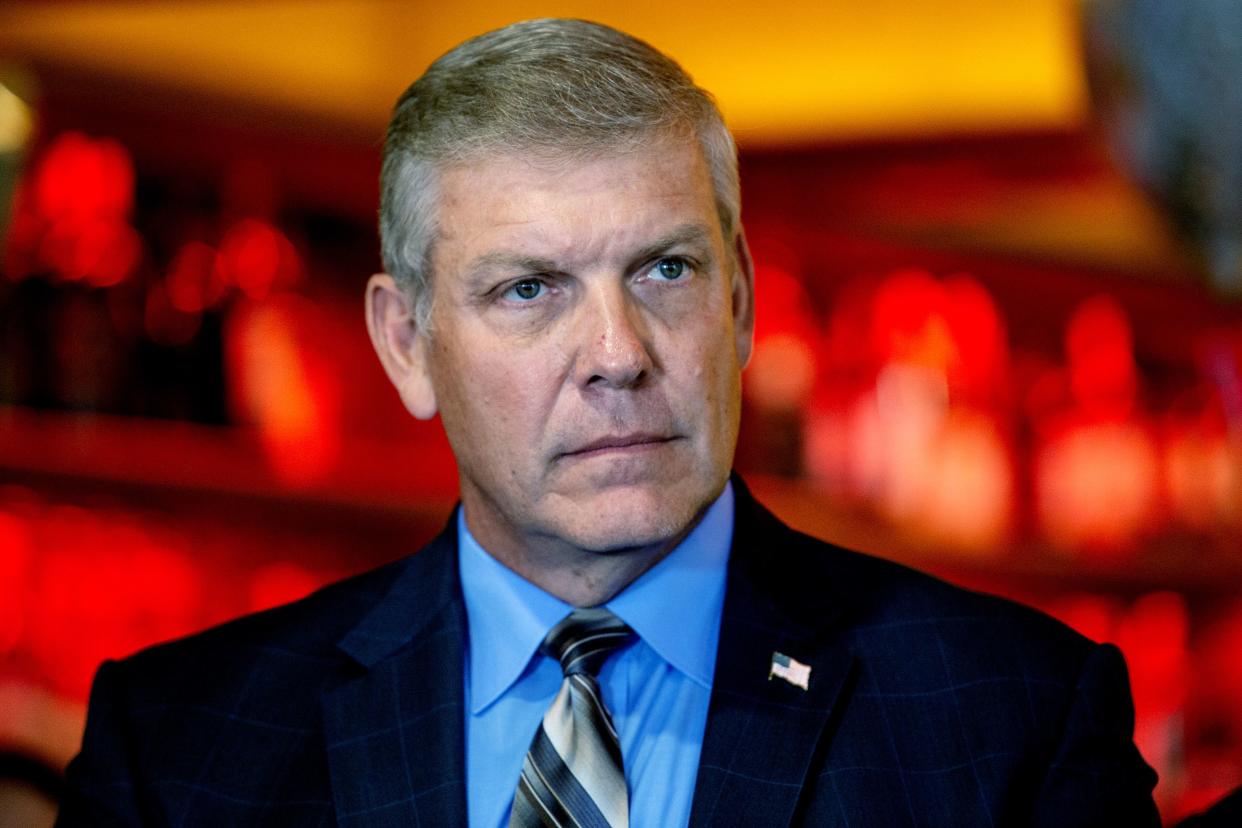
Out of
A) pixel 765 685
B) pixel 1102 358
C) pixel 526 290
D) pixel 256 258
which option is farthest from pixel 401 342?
pixel 1102 358

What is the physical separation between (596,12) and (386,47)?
1.09 ft

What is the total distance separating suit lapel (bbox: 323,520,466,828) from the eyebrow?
0.91 ft

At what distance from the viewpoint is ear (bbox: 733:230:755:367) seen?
1.43 metres

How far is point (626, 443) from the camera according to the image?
1276 mm

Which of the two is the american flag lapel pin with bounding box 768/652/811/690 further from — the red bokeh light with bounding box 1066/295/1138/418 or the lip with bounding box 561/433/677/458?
the red bokeh light with bounding box 1066/295/1138/418

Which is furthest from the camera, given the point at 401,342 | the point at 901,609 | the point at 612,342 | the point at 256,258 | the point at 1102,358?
the point at 1102,358

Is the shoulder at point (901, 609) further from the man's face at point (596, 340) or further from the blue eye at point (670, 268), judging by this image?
the blue eye at point (670, 268)

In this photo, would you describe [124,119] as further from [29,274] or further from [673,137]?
[673,137]

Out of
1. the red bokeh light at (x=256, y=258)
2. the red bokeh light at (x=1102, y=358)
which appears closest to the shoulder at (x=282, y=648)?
the red bokeh light at (x=256, y=258)

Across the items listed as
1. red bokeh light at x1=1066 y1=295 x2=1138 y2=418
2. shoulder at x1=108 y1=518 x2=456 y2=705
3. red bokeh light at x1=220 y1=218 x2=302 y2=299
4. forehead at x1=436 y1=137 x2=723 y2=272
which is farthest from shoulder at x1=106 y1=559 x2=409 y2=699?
red bokeh light at x1=1066 y1=295 x2=1138 y2=418

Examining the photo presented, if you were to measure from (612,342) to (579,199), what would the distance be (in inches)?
4.5

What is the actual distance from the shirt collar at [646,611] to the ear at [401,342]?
0.16 m

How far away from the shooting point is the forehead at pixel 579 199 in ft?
4.19

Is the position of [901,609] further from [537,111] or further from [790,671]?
[537,111]
